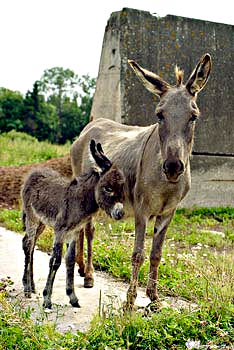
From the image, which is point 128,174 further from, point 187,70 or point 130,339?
point 187,70

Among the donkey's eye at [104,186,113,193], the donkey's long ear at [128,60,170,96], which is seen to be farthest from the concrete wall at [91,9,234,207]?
the donkey's eye at [104,186,113,193]

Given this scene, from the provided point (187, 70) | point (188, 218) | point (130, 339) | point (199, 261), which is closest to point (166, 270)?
point (199, 261)

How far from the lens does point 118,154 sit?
17.6 feet

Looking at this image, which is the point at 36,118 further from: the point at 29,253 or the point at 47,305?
the point at 47,305

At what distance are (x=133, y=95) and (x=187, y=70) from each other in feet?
5.39

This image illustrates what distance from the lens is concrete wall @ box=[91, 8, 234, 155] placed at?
10.3 meters

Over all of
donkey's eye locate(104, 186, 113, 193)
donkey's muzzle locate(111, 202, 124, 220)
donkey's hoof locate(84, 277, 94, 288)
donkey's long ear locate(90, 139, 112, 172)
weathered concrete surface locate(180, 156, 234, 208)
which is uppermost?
donkey's long ear locate(90, 139, 112, 172)

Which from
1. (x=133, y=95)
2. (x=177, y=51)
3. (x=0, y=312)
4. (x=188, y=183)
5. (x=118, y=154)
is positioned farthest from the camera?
(x=177, y=51)

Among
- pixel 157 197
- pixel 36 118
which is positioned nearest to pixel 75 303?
pixel 157 197

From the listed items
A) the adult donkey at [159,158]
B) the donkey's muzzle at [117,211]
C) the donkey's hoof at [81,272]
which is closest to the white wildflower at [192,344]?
the adult donkey at [159,158]

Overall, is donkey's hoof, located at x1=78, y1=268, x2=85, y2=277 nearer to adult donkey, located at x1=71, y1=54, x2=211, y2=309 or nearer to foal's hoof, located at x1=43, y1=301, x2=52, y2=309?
adult donkey, located at x1=71, y1=54, x2=211, y2=309

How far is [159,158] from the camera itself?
4586mm

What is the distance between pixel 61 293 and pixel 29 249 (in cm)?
57

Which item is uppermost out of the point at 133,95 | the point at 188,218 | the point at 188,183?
the point at 133,95
